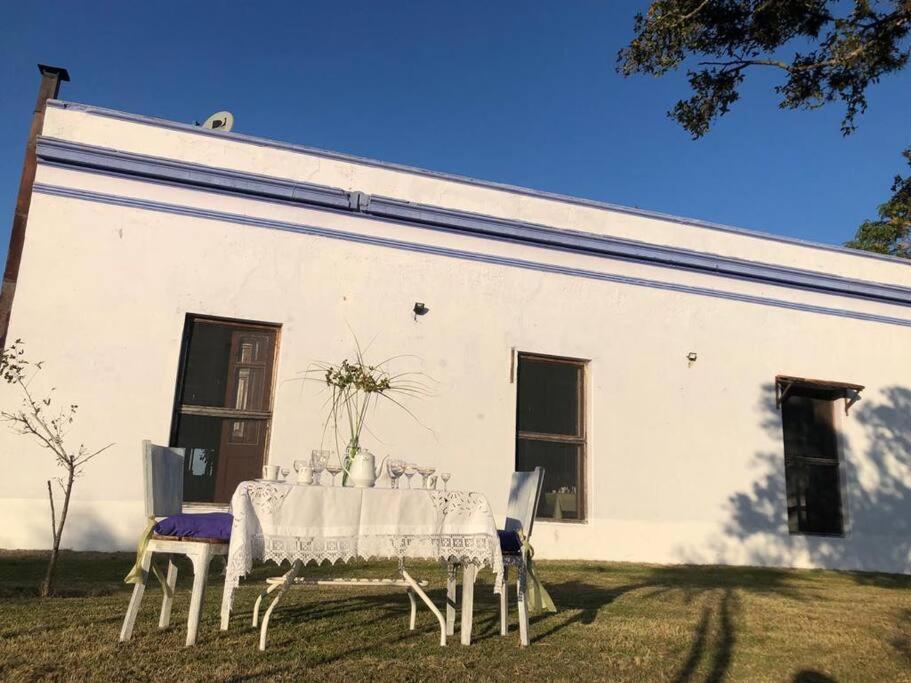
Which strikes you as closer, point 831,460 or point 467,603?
point 467,603

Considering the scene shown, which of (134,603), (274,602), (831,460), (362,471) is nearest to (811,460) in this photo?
(831,460)

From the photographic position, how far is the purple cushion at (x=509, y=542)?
375 cm

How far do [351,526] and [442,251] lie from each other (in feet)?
15.5

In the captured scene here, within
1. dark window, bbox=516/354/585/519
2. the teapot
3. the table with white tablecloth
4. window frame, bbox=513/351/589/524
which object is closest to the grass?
the table with white tablecloth

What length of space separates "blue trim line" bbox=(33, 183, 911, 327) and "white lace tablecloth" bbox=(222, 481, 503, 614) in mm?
4318

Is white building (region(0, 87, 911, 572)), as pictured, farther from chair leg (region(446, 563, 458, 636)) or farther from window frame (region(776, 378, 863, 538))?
chair leg (region(446, 563, 458, 636))

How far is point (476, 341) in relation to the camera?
766 centimetres

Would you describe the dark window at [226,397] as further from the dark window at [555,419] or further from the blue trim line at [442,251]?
the dark window at [555,419]

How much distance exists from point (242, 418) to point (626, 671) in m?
4.65

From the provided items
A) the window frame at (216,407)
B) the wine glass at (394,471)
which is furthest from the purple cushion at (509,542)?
the window frame at (216,407)

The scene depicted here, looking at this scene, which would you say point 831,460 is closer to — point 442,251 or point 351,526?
point 442,251

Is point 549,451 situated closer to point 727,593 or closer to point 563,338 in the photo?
point 563,338

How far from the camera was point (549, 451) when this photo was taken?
8.20 m

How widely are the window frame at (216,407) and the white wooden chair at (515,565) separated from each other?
3271mm
